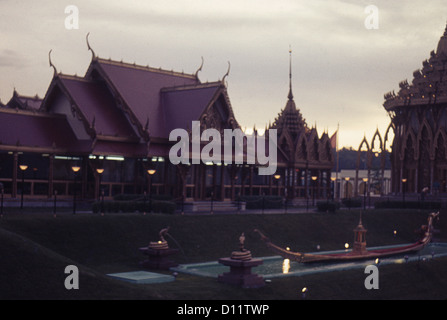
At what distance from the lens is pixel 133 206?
41.9 metres

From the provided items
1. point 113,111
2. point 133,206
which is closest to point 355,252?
point 133,206

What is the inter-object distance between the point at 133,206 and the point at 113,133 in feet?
30.8

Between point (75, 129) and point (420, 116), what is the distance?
135 ft

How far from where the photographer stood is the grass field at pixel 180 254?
23703mm

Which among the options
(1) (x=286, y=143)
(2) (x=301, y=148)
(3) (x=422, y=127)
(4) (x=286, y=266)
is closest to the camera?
(4) (x=286, y=266)

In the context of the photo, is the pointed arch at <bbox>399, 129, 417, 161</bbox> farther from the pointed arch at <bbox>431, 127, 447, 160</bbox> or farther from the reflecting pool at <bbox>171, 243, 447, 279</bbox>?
the reflecting pool at <bbox>171, 243, 447, 279</bbox>

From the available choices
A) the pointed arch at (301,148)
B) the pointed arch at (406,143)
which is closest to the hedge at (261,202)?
the pointed arch at (301,148)

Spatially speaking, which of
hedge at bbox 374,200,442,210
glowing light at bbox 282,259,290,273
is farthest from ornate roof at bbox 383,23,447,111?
glowing light at bbox 282,259,290,273

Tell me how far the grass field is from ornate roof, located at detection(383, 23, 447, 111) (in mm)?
26532

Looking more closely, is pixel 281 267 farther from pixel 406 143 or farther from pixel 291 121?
pixel 406 143

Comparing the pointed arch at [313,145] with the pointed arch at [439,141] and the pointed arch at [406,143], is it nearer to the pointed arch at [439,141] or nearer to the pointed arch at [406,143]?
the pointed arch at [406,143]

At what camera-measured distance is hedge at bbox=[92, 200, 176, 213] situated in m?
40.3
